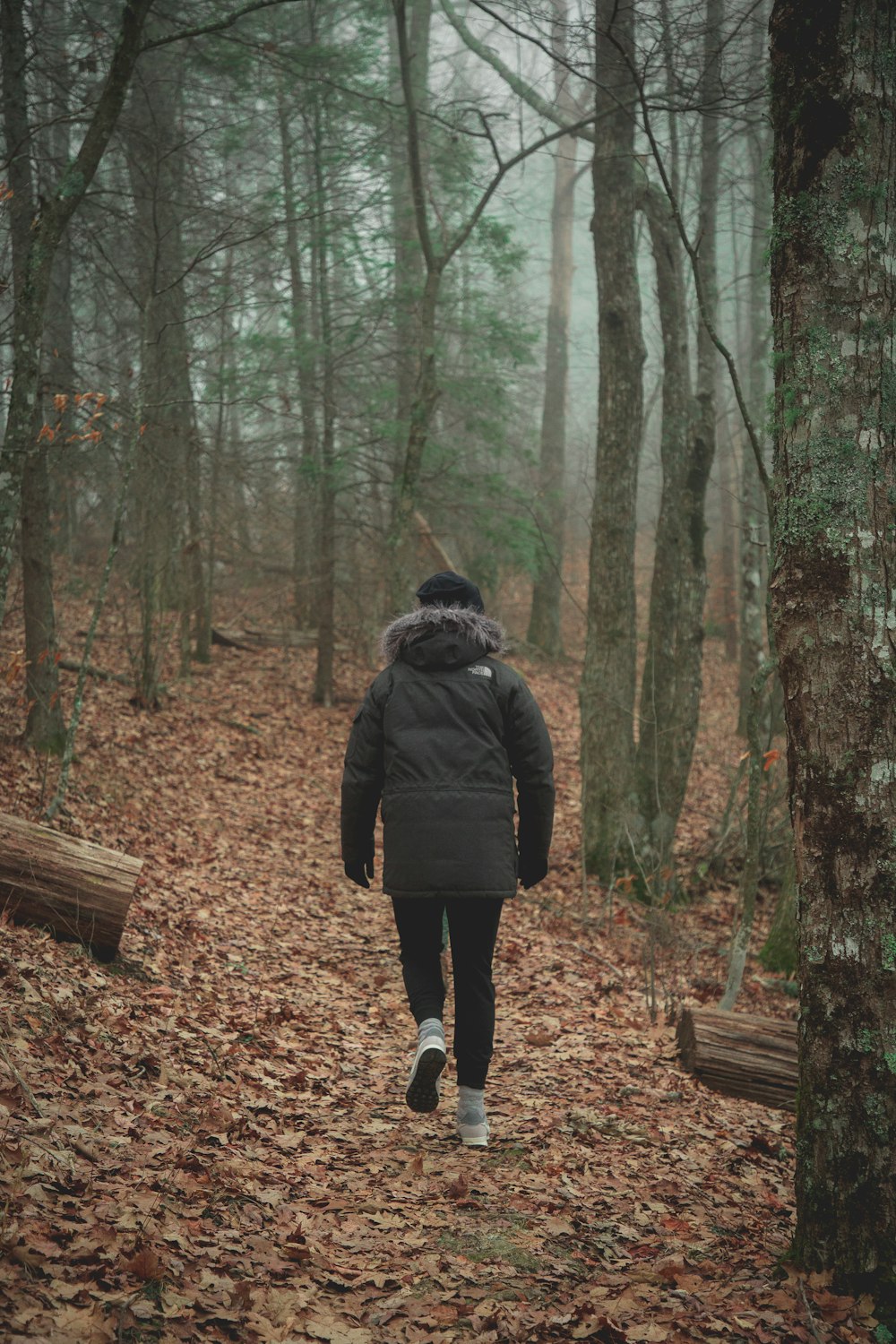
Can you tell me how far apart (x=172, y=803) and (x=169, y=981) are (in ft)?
13.7

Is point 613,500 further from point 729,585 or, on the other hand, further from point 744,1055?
point 729,585

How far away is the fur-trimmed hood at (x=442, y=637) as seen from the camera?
4.26 metres

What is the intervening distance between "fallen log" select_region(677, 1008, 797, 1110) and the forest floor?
0.11m

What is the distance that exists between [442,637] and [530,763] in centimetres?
65

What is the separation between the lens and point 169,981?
543cm

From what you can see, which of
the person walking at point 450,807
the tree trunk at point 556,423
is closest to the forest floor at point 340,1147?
the person walking at point 450,807

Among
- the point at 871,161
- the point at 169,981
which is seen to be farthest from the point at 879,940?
the point at 169,981

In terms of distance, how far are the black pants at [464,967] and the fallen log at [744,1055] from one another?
1.57 m

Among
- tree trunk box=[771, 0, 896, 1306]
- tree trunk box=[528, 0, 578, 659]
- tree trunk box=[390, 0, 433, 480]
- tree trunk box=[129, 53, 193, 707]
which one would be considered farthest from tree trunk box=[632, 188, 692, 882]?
tree trunk box=[771, 0, 896, 1306]

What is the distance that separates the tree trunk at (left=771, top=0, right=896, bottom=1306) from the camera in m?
2.88

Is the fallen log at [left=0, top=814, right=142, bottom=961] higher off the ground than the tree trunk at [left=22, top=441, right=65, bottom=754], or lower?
lower

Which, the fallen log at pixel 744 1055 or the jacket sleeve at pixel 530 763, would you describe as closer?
the jacket sleeve at pixel 530 763

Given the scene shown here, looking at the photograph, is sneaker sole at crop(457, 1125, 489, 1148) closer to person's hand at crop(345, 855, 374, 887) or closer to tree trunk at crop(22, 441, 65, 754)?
person's hand at crop(345, 855, 374, 887)

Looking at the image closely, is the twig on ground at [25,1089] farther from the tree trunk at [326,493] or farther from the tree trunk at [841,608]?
the tree trunk at [326,493]
